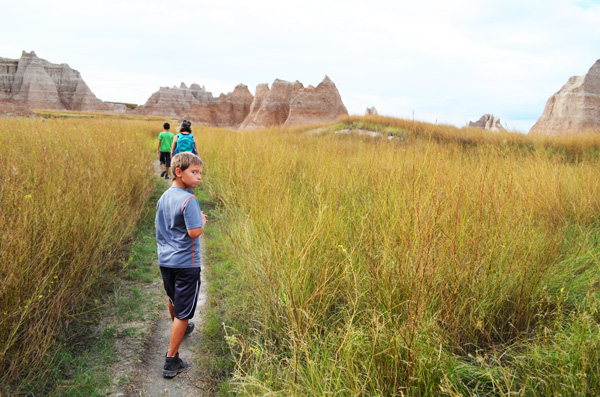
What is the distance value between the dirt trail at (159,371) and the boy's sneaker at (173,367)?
33mm

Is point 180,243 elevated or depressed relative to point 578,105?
depressed

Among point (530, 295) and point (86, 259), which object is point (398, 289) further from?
point (86, 259)

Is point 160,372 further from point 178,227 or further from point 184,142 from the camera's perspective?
point 184,142

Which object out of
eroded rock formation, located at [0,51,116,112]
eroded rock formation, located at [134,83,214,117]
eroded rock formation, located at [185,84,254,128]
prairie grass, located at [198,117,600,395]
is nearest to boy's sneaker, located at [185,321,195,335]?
prairie grass, located at [198,117,600,395]

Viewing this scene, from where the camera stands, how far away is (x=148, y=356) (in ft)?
9.00

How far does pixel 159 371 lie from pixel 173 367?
0.18 meters

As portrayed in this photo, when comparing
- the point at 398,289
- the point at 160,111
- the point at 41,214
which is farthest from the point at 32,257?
the point at 160,111

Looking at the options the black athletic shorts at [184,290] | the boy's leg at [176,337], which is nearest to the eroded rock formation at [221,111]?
the black athletic shorts at [184,290]

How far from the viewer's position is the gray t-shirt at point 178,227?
2.54m

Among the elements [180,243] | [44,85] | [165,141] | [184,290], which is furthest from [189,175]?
[44,85]

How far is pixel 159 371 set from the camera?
2598 millimetres

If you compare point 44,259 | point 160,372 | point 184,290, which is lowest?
point 160,372

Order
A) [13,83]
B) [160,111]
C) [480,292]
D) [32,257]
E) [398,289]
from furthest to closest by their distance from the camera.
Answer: [160,111] < [13,83] < [32,257] < [480,292] < [398,289]

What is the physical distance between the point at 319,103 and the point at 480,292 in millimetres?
33918
